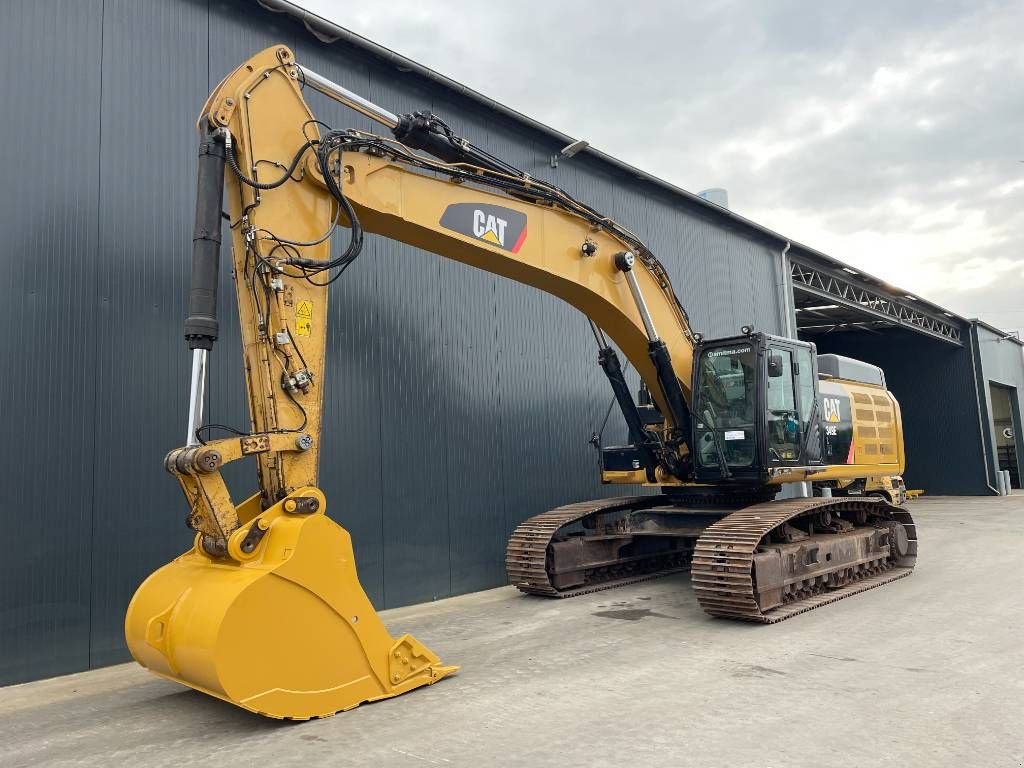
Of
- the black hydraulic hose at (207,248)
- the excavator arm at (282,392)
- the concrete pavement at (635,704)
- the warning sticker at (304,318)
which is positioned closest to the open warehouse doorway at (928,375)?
the concrete pavement at (635,704)

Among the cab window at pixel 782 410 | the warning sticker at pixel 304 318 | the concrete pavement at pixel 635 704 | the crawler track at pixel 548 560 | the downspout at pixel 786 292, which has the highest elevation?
the downspout at pixel 786 292

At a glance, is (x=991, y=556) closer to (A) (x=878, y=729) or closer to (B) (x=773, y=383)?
(B) (x=773, y=383)

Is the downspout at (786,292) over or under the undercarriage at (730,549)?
over

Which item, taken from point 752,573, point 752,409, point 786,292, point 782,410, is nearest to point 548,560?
point 752,573

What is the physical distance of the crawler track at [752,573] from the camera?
6.75 m

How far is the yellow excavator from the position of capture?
4.45m

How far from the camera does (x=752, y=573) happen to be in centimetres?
681

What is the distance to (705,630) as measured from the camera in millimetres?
6723

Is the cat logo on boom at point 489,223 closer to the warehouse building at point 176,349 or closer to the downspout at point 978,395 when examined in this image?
the warehouse building at point 176,349

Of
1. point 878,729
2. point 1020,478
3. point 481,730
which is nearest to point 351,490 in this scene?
point 481,730

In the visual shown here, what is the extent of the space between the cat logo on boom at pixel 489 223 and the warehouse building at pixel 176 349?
2530 millimetres

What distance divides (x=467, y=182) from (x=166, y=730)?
458cm

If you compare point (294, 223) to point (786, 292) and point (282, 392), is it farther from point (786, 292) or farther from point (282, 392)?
point (786, 292)

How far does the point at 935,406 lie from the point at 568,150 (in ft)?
69.6
